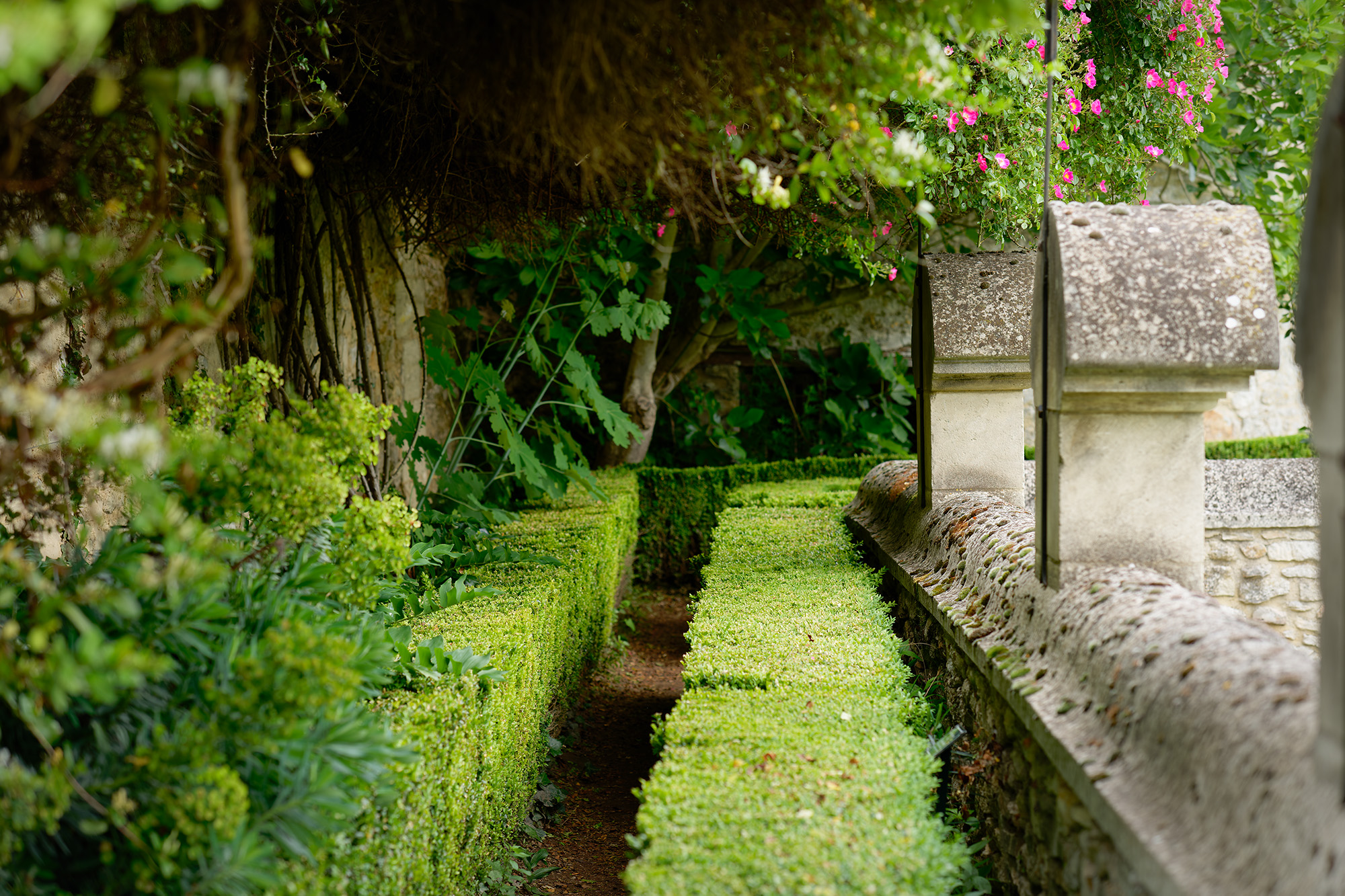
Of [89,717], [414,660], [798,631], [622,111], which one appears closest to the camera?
[89,717]

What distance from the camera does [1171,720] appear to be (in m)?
1.97

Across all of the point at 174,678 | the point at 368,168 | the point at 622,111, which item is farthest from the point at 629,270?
the point at 174,678

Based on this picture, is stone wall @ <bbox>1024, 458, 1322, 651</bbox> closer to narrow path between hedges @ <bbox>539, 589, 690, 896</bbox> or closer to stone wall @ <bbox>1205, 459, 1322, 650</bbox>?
stone wall @ <bbox>1205, 459, 1322, 650</bbox>

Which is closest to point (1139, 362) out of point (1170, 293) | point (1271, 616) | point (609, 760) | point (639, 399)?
point (1170, 293)

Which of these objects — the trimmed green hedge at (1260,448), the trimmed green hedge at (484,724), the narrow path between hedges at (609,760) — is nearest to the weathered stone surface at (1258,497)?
the narrow path between hedges at (609,760)

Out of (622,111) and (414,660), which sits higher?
(622,111)

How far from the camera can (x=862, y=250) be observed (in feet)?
14.0

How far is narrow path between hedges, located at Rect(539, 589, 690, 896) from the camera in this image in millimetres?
3842

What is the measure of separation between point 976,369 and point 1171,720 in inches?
105

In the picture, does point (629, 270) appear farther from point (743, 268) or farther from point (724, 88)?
point (724, 88)

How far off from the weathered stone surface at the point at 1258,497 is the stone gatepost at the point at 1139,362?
2478mm

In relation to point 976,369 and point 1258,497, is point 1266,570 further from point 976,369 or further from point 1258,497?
point 976,369

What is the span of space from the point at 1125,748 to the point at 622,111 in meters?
1.99

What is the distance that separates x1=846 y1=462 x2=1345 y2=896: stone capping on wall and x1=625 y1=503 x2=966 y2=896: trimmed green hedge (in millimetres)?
Result: 368
